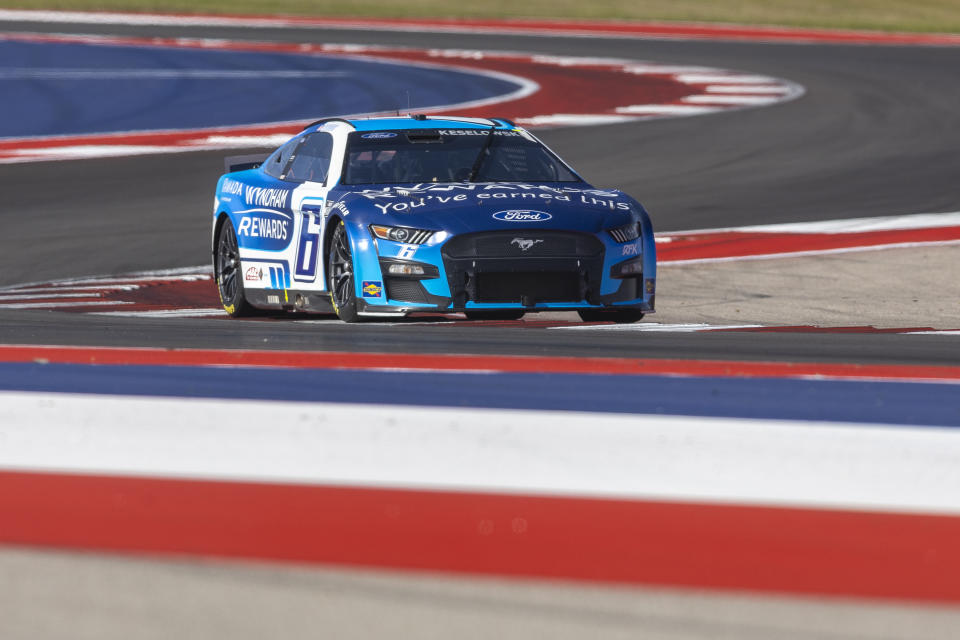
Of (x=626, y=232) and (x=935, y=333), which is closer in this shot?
(x=935, y=333)

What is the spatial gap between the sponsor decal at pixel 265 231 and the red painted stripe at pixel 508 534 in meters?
5.78

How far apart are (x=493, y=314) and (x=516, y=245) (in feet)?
1.32

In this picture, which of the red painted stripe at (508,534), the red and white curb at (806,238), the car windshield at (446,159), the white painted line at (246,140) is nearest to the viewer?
the red painted stripe at (508,534)

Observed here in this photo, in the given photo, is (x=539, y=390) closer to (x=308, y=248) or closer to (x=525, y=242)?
(x=525, y=242)

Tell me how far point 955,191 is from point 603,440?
1248cm

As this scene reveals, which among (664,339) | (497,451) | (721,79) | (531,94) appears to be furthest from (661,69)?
(497,451)

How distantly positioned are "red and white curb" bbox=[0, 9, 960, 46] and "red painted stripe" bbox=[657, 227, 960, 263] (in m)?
22.3

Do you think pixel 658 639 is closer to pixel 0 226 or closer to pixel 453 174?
pixel 453 174

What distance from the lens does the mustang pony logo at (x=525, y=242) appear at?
9.23m

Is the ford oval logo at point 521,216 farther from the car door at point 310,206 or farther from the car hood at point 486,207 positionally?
the car door at point 310,206

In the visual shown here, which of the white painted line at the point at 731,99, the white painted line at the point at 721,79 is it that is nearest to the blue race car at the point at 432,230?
the white painted line at the point at 731,99

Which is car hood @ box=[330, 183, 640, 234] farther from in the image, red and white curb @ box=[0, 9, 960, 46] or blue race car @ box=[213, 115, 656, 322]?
red and white curb @ box=[0, 9, 960, 46]

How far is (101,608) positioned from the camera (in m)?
3.54

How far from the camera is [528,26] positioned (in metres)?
40.3
